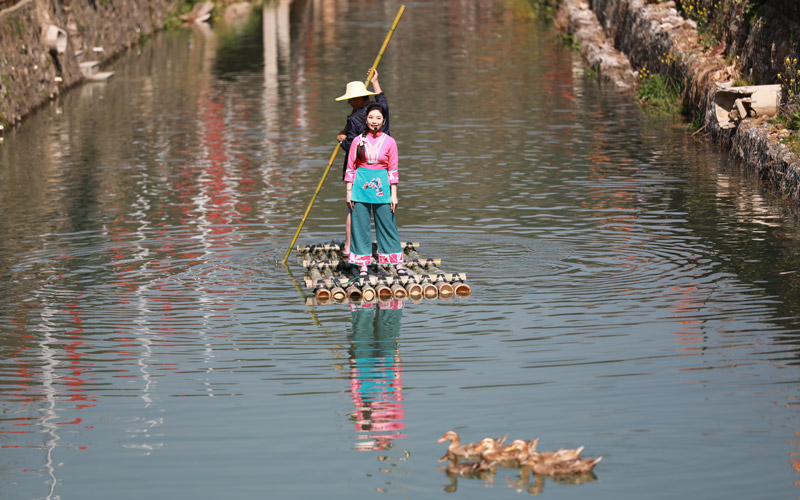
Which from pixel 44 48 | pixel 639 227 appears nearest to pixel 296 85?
pixel 44 48

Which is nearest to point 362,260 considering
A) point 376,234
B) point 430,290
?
point 376,234

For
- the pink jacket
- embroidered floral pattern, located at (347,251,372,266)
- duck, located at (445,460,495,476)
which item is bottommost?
embroidered floral pattern, located at (347,251,372,266)

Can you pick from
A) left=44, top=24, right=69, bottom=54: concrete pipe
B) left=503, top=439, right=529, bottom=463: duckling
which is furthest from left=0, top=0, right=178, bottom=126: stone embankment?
left=503, top=439, right=529, bottom=463: duckling

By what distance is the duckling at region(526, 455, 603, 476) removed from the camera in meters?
7.70

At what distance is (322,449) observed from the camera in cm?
840

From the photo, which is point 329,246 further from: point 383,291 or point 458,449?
point 458,449

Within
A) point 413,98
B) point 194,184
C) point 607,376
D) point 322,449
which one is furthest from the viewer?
point 413,98

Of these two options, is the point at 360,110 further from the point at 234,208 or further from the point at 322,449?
the point at 322,449

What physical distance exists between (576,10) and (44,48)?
1567 centimetres

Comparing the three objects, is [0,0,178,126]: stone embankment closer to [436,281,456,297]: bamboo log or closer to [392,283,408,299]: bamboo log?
[392,283,408,299]: bamboo log

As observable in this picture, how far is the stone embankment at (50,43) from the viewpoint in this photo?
25766 millimetres

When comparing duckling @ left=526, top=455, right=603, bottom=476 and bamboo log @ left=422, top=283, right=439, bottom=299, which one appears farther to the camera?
bamboo log @ left=422, top=283, right=439, bottom=299

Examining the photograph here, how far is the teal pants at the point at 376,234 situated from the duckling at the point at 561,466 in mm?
5300

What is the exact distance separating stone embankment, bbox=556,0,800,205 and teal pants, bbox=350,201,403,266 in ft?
18.1
